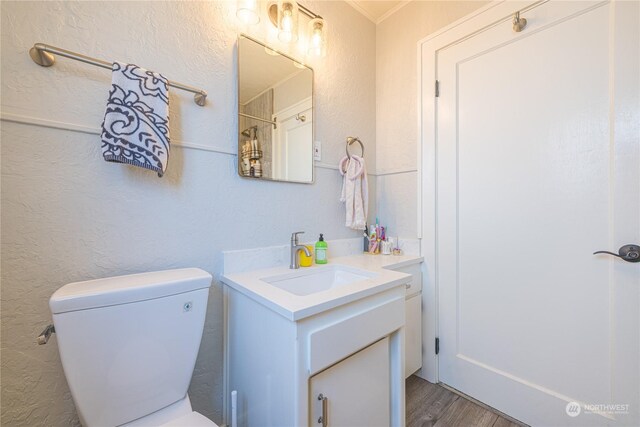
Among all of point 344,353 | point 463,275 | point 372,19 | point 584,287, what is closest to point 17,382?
point 344,353

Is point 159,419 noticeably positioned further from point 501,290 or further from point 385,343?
point 501,290

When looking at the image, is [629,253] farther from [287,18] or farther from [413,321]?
[287,18]

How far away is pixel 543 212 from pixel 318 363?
4.13 feet

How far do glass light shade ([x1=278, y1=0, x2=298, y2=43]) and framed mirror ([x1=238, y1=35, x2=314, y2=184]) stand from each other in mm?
111

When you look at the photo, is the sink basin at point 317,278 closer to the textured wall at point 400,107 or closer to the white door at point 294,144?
the white door at point 294,144

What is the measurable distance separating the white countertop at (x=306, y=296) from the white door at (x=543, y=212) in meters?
0.56

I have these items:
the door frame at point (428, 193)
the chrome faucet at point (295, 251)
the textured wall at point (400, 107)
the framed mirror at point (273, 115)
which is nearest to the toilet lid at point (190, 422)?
the chrome faucet at point (295, 251)

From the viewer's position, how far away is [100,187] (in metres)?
0.90

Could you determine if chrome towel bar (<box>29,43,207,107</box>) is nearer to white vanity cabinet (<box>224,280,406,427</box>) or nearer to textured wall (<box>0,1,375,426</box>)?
textured wall (<box>0,1,375,426</box>)

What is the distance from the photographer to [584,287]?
1.11 meters

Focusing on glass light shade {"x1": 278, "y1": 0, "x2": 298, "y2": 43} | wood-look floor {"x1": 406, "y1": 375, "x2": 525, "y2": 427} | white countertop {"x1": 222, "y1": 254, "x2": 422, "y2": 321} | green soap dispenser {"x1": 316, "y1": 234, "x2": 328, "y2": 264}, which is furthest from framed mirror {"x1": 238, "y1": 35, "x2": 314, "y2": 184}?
wood-look floor {"x1": 406, "y1": 375, "x2": 525, "y2": 427}

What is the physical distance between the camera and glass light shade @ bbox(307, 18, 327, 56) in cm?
141

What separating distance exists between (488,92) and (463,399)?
1.74 metres

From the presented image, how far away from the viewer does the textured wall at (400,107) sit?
1663mm
